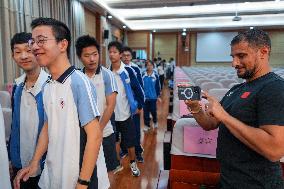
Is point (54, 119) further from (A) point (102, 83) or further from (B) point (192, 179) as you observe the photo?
(A) point (102, 83)

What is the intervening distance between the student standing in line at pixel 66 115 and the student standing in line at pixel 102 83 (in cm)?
80

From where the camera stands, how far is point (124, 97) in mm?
2979

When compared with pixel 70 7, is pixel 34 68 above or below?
below

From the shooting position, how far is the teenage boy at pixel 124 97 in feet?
9.68

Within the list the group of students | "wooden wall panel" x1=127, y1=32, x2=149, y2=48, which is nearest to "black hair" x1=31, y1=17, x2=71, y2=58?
the group of students

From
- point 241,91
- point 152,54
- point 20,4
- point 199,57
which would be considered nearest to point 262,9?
point 199,57

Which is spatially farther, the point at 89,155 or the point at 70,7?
the point at 70,7

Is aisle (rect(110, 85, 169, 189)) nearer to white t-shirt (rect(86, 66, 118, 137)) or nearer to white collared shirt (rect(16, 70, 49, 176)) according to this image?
white t-shirt (rect(86, 66, 118, 137))

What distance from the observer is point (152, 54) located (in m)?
16.7

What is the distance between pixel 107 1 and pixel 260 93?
339 inches

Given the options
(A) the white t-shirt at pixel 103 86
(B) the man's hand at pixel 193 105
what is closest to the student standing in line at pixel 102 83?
(A) the white t-shirt at pixel 103 86

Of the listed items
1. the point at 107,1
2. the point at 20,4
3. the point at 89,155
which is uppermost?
the point at 107,1

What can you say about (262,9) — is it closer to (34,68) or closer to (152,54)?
(152,54)

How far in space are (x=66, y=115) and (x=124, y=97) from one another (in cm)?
184
